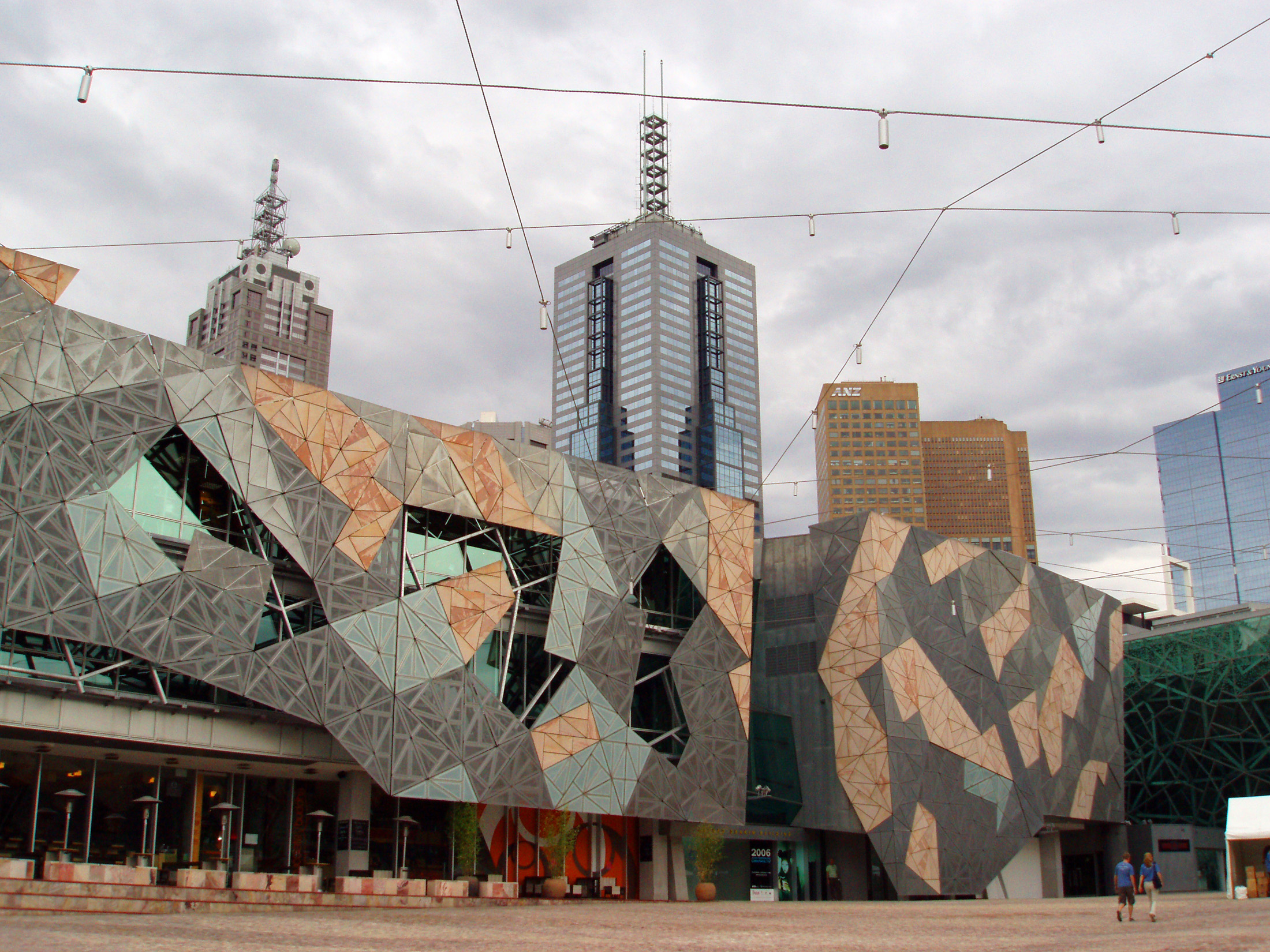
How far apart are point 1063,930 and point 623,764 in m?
19.5

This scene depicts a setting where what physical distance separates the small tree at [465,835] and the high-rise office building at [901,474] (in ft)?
510

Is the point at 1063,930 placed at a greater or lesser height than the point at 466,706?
lesser

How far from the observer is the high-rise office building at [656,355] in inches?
6033

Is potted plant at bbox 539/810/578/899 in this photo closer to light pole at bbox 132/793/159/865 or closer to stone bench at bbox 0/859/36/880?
light pole at bbox 132/793/159/865

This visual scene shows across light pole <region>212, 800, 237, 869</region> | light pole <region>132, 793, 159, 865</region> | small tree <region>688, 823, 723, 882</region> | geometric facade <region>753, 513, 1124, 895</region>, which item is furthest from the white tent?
light pole <region>132, 793, 159, 865</region>

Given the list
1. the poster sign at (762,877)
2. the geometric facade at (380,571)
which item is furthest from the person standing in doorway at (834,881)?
the geometric facade at (380,571)

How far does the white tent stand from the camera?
3581cm

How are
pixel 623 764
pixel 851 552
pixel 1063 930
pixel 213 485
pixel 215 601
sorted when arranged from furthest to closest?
1. pixel 851 552
2. pixel 623 764
3. pixel 213 485
4. pixel 215 601
5. pixel 1063 930

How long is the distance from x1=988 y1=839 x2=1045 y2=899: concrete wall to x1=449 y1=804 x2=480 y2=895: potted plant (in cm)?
2311

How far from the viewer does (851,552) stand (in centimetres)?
4741

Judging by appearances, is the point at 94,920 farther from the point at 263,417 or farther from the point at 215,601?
the point at 263,417

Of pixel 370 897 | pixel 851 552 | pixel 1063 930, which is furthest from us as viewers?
pixel 851 552

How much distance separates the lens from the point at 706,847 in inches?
1649

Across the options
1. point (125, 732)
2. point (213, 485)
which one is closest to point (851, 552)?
point (213, 485)
